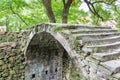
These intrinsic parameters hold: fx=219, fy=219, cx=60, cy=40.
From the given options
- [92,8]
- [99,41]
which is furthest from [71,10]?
[99,41]

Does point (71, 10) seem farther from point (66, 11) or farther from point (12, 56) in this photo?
point (12, 56)

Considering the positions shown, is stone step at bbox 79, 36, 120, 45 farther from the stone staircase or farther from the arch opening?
the arch opening

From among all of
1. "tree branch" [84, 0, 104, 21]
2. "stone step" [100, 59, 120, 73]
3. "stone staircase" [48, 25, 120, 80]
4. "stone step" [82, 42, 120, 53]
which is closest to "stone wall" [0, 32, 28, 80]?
"stone staircase" [48, 25, 120, 80]

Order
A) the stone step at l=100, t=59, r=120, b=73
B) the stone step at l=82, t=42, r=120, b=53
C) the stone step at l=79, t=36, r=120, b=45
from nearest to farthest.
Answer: the stone step at l=100, t=59, r=120, b=73, the stone step at l=82, t=42, r=120, b=53, the stone step at l=79, t=36, r=120, b=45

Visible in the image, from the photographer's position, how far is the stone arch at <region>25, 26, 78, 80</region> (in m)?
5.51

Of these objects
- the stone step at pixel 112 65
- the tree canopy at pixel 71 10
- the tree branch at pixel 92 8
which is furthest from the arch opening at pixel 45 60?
the tree branch at pixel 92 8

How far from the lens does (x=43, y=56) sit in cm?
632

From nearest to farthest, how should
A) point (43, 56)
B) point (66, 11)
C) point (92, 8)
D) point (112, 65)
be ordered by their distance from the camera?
point (112, 65)
point (43, 56)
point (66, 11)
point (92, 8)

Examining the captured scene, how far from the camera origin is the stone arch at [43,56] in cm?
551

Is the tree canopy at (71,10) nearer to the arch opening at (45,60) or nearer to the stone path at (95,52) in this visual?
the arch opening at (45,60)

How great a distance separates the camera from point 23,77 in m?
5.94

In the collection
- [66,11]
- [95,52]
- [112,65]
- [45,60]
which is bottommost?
[45,60]

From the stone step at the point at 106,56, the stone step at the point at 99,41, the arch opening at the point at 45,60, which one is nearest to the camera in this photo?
the stone step at the point at 106,56

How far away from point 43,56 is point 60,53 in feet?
2.07
